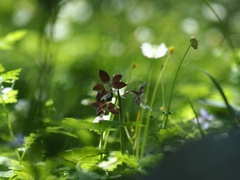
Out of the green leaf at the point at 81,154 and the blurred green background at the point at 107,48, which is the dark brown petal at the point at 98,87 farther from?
the blurred green background at the point at 107,48

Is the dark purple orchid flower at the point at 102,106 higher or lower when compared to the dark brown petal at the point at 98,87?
lower

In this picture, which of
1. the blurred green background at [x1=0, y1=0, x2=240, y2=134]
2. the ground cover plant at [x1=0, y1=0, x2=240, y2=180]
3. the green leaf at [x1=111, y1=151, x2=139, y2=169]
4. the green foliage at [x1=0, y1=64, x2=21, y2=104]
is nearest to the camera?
the green leaf at [x1=111, y1=151, x2=139, y2=169]

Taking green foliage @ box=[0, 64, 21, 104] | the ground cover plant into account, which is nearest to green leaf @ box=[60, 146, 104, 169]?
the ground cover plant

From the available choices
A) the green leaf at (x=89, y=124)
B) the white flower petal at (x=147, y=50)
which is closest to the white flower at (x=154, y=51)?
the white flower petal at (x=147, y=50)

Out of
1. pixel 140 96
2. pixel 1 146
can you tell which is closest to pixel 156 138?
pixel 140 96

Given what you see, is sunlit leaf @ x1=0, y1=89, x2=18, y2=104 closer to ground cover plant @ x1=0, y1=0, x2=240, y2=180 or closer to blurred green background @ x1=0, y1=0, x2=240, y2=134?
ground cover plant @ x1=0, y1=0, x2=240, y2=180

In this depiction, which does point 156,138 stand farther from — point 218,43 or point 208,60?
point 218,43

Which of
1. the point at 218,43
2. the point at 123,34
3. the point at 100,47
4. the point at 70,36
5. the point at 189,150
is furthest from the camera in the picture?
the point at 218,43
